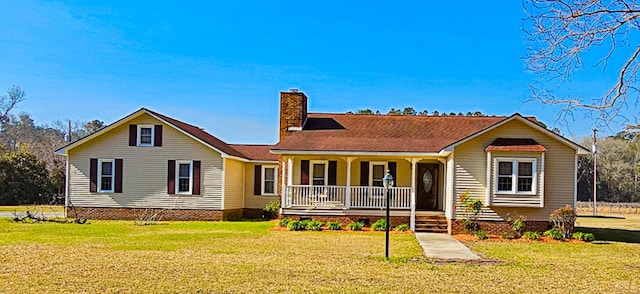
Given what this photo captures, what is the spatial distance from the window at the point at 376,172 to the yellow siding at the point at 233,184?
624cm

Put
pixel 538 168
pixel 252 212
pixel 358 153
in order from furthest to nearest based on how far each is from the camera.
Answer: pixel 252 212 → pixel 358 153 → pixel 538 168

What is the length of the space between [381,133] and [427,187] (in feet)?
9.41

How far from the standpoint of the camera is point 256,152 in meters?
30.1

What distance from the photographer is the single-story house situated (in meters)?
19.9

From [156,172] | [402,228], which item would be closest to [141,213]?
[156,172]

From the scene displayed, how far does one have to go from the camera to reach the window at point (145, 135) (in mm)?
25422

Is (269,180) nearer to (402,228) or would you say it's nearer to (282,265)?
(402,228)

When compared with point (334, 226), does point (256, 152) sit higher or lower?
higher

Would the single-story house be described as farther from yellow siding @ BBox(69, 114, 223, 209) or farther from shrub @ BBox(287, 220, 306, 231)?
shrub @ BBox(287, 220, 306, 231)

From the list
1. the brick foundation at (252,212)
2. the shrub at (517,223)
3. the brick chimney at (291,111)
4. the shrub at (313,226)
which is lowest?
the brick foundation at (252,212)

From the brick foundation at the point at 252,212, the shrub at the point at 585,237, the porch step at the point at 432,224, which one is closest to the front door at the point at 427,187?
the porch step at the point at 432,224

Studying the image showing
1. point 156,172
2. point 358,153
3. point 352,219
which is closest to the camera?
point 358,153

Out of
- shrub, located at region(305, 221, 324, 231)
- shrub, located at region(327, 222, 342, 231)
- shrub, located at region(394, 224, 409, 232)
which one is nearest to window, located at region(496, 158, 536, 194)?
shrub, located at region(394, 224, 409, 232)

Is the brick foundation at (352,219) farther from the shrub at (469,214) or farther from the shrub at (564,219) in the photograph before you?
the shrub at (564,219)
